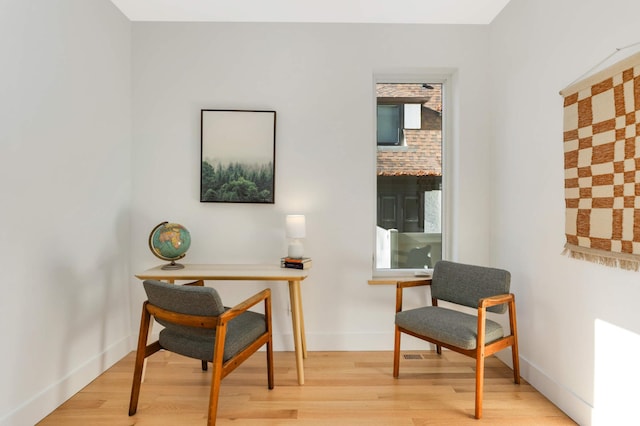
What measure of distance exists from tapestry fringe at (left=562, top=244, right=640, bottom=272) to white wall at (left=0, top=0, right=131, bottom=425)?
308 centimetres

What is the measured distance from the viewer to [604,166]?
1980 mm

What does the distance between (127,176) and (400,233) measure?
2375mm

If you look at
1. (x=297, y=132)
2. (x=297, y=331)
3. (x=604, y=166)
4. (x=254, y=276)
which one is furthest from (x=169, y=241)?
(x=604, y=166)

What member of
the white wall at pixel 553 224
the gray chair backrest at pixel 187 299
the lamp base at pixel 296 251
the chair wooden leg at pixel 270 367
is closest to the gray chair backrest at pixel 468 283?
the white wall at pixel 553 224

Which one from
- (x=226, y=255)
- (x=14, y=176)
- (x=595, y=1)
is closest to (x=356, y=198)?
(x=226, y=255)

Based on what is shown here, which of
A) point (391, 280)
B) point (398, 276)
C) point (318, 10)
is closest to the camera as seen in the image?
point (318, 10)

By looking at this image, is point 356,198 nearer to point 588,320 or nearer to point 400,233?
point 400,233

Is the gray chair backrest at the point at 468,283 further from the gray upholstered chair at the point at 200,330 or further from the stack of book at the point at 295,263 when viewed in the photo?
the gray upholstered chair at the point at 200,330

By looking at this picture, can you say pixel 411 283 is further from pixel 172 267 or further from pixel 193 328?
pixel 172 267

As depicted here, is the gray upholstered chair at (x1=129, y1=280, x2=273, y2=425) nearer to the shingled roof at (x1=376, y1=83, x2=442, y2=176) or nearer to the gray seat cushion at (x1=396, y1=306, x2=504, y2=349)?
the gray seat cushion at (x1=396, y1=306, x2=504, y2=349)

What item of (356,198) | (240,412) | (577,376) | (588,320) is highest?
(356,198)

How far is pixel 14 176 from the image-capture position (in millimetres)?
2014

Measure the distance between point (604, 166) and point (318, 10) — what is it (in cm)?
228

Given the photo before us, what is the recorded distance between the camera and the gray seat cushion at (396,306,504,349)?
229cm
